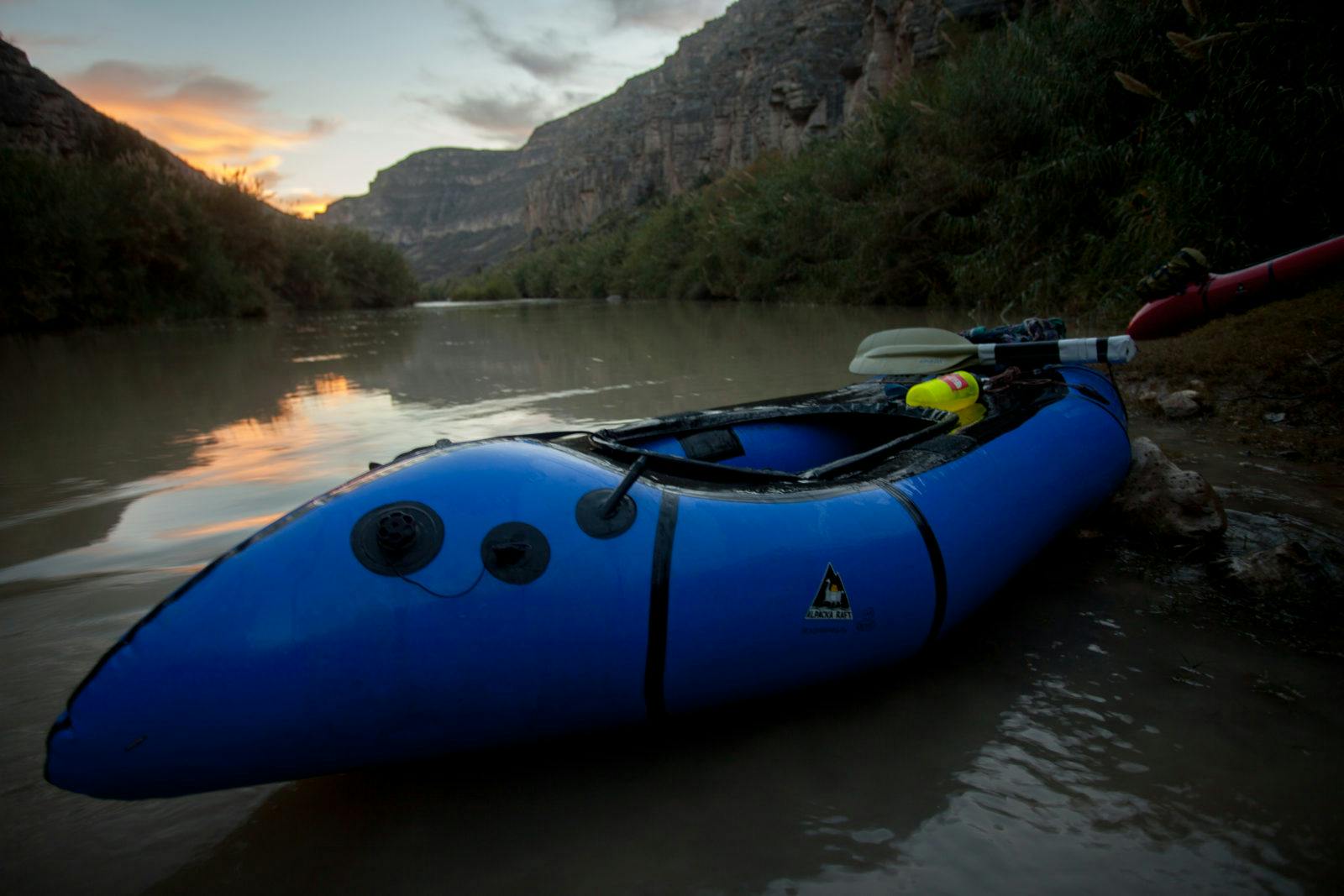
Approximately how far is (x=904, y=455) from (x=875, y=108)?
581 inches

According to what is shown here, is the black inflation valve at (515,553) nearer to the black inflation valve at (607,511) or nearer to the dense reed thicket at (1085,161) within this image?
the black inflation valve at (607,511)

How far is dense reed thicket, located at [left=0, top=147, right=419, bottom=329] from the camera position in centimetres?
1305

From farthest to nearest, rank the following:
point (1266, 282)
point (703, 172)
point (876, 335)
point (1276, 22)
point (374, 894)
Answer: point (703, 172) < point (1276, 22) < point (1266, 282) < point (876, 335) < point (374, 894)

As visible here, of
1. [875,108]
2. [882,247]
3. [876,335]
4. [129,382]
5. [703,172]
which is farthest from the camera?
[703,172]

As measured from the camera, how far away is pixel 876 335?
3.83 metres

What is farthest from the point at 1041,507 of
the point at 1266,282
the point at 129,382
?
the point at 129,382

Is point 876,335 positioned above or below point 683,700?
above

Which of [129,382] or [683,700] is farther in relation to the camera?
[129,382]

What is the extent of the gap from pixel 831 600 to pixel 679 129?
209 feet

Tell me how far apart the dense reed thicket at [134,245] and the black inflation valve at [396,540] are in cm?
1591

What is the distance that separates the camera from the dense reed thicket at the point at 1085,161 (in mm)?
6133

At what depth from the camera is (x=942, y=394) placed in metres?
2.89

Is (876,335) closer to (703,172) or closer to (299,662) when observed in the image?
(299,662)

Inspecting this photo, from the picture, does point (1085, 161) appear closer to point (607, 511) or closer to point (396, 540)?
point (607, 511)
